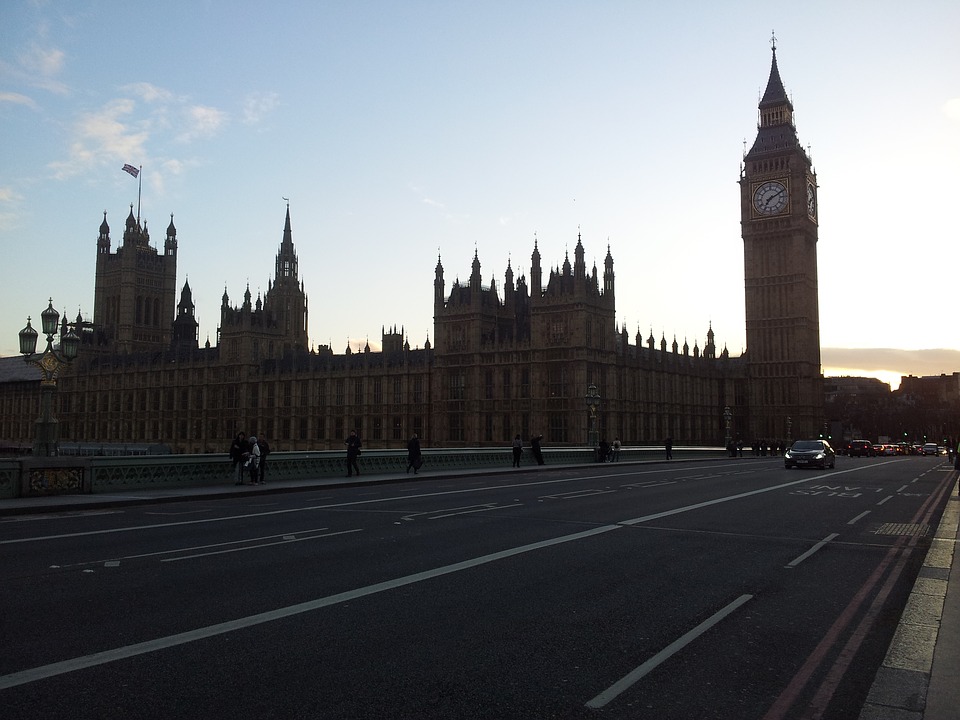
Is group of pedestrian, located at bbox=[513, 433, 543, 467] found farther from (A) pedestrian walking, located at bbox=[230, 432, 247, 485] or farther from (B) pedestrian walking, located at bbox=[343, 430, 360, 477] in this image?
(A) pedestrian walking, located at bbox=[230, 432, 247, 485]

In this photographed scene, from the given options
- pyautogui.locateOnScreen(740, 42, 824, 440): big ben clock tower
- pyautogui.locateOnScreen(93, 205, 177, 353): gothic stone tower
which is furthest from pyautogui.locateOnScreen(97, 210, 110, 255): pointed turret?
pyautogui.locateOnScreen(740, 42, 824, 440): big ben clock tower

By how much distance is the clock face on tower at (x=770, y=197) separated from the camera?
102 m

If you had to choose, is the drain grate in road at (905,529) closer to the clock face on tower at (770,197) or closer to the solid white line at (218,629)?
the solid white line at (218,629)

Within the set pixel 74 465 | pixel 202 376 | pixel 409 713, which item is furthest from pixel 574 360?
pixel 409 713

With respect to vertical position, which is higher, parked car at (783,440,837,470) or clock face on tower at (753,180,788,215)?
clock face on tower at (753,180,788,215)

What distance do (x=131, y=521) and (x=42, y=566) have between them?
19.1ft

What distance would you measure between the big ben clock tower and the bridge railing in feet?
221

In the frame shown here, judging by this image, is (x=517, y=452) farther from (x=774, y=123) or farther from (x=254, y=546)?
(x=774, y=123)

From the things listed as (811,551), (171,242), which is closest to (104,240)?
(171,242)

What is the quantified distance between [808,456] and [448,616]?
118ft

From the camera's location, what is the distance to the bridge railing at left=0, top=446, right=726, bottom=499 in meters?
20.6

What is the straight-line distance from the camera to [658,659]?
22.6 feet

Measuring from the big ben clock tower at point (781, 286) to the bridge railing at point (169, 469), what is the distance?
221ft

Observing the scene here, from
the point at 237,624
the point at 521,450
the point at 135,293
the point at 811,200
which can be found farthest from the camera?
the point at 135,293
